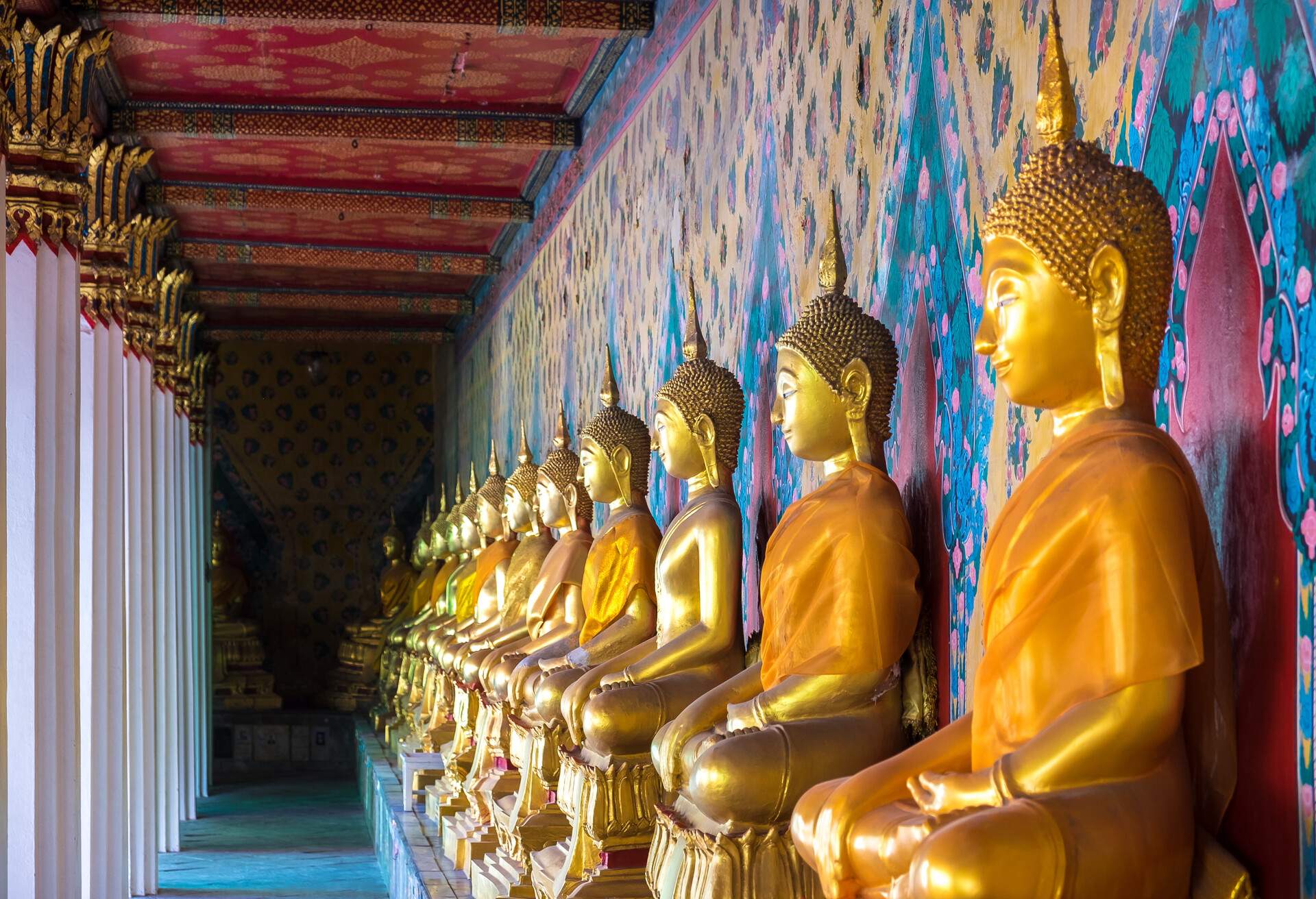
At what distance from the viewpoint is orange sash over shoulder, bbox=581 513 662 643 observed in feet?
18.1

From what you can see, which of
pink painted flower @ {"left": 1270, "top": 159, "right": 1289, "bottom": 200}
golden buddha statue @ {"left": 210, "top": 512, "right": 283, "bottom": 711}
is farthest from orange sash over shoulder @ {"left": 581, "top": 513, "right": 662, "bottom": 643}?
golden buddha statue @ {"left": 210, "top": 512, "right": 283, "bottom": 711}

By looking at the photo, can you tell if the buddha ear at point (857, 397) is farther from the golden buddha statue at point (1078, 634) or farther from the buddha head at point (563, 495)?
the buddha head at point (563, 495)

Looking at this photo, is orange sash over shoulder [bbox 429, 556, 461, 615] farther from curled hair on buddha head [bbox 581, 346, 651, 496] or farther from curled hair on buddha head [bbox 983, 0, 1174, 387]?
curled hair on buddha head [bbox 983, 0, 1174, 387]

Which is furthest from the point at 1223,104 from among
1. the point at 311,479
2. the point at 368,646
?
the point at 311,479

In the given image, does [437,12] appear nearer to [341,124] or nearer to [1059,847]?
[341,124]

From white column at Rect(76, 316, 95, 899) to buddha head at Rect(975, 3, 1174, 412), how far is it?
6.10m

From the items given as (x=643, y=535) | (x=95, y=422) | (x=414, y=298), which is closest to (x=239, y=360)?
(x=414, y=298)

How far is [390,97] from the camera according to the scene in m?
9.38

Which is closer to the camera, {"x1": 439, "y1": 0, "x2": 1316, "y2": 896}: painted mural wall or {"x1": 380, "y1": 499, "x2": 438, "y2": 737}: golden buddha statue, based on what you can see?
{"x1": 439, "y1": 0, "x2": 1316, "y2": 896}: painted mural wall

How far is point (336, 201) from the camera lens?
450 inches

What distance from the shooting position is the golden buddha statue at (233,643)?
1695cm

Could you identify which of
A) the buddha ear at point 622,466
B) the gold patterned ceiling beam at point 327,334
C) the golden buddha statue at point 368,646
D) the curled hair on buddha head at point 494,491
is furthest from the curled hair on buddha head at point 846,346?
the gold patterned ceiling beam at point 327,334

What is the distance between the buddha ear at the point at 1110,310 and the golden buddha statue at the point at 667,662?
7.35 ft

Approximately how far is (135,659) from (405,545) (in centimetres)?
1017
